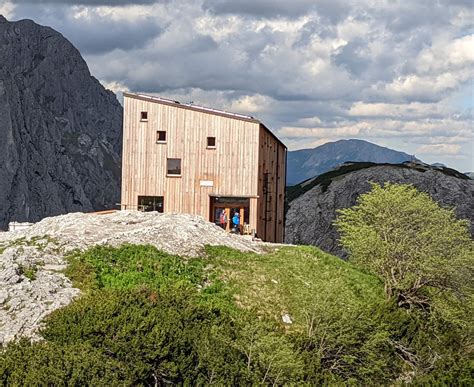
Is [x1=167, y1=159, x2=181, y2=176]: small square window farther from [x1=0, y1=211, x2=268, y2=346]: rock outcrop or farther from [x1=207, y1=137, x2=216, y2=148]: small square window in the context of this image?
[x1=0, y1=211, x2=268, y2=346]: rock outcrop

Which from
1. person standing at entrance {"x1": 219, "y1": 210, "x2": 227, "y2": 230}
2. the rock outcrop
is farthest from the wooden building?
the rock outcrop

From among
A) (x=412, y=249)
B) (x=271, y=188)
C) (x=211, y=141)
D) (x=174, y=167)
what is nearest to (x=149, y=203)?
(x=174, y=167)

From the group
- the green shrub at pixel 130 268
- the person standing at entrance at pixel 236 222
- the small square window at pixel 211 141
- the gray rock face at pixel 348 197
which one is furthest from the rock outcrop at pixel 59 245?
the gray rock face at pixel 348 197

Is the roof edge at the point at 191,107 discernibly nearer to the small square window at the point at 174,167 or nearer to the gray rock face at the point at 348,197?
the small square window at the point at 174,167

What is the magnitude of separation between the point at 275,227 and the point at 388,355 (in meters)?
33.3

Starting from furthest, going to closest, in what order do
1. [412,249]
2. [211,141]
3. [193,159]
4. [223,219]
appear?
1. [211,141]
2. [193,159]
3. [223,219]
4. [412,249]

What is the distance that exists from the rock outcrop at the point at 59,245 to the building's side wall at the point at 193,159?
6860mm

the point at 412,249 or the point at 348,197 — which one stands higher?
the point at 412,249

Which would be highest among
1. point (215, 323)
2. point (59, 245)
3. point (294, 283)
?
point (59, 245)

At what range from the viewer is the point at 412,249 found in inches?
1662

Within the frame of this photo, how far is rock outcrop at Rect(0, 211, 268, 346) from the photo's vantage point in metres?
26.8

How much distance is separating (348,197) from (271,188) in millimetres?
60860

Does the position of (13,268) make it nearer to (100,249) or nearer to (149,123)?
(100,249)

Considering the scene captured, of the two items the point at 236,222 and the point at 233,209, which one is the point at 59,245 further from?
the point at 233,209
